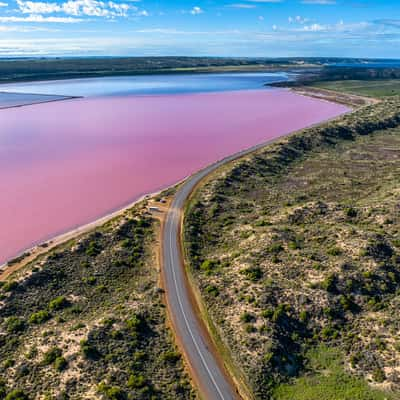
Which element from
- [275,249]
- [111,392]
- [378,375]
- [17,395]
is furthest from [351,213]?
[17,395]

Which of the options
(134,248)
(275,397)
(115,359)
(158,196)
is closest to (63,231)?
(134,248)

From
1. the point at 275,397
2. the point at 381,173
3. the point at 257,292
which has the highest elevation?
the point at 381,173

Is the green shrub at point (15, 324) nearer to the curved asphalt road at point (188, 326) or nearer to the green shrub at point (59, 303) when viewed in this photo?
the green shrub at point (59, 303)

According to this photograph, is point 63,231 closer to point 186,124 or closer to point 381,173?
point 381,173

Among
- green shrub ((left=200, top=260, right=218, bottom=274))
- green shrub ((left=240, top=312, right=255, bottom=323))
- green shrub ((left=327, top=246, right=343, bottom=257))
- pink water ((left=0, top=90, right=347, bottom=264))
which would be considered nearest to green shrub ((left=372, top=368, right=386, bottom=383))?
green shrub ((left=240, top=312, right=255, bottom=323))

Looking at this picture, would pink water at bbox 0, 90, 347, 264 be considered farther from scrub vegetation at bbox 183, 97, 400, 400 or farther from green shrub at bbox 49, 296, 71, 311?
scrub vegetation at bbox 183, 97, 400, 400

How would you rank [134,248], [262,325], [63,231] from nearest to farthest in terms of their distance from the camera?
[262,325]
[134,248]
[63,231]

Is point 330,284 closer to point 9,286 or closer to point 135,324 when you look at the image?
point 135,324
